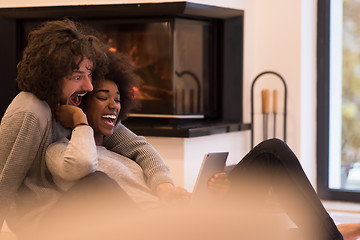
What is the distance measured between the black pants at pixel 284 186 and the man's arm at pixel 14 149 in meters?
0.74

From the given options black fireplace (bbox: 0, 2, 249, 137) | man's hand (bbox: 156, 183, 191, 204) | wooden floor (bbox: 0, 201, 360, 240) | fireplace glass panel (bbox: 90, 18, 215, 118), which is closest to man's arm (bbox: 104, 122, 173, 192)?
man's hand (bbox: 156, 183, 191, 204)

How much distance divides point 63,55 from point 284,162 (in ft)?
2.65

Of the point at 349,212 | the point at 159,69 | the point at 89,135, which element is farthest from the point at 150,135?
the point at 89,135

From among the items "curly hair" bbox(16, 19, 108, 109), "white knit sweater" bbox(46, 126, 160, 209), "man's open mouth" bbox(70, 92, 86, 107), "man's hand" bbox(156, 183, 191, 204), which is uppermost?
"curly hair" bbox(16, 19, 108, 109)

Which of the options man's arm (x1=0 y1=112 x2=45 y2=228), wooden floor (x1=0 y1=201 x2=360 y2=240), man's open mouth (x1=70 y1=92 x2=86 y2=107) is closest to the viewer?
man's arm (x1=0 y1=112 x2=45 y2=228)

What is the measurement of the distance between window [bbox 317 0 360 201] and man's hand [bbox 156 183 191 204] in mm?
2046

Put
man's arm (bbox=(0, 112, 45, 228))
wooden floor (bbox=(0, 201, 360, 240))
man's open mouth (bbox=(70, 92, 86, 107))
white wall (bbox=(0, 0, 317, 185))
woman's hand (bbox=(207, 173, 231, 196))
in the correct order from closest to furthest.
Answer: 1. man's arm (bbox=(0, 112, 45, 228))
2. man's open mouth (bbox=(70, 92, 86, 107))
3. woman's hand (bbox=(207, 173, 231, 196))
4. wooden floor (bbox=(0, 201, 360, 240))
5. white wall (bbox=(0, 0, 317, 185))

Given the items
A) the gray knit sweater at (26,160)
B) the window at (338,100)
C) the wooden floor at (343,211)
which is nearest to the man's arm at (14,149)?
the gray knit sweater at (26,160)

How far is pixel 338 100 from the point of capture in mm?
3861

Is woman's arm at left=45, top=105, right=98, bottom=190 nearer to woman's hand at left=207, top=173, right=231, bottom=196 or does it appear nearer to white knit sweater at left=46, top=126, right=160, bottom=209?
white knit sweater at left=46, top=126, right=160, bottom=209

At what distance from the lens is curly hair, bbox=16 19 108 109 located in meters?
1.79

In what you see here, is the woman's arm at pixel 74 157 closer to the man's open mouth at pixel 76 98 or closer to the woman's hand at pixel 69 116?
the woman's hand at pixel 69 116

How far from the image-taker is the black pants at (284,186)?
1900 mm

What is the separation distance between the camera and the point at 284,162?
1.97 meters
